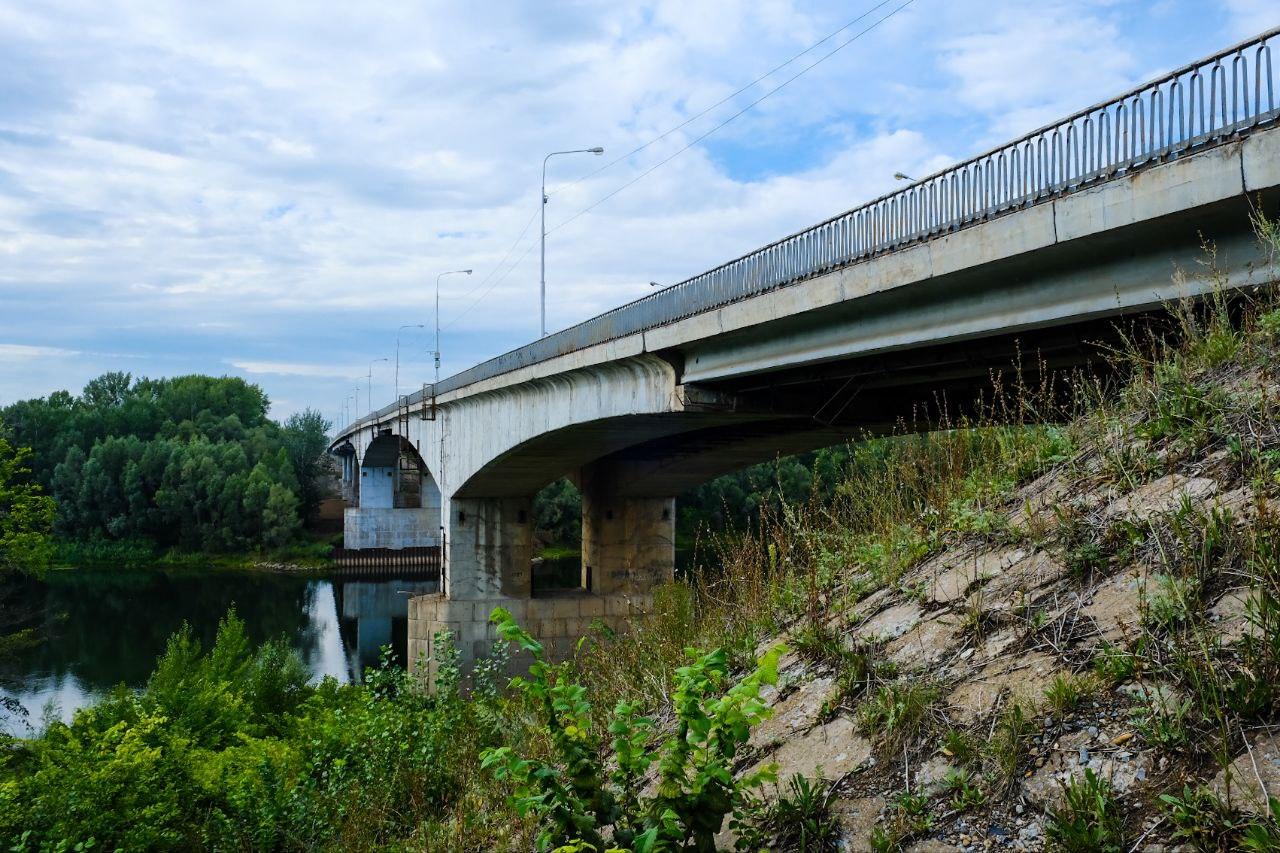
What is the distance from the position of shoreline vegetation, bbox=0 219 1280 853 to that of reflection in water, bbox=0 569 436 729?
17.2 metres

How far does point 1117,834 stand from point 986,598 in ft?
6.15

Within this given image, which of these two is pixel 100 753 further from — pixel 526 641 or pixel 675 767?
pixel 675 767

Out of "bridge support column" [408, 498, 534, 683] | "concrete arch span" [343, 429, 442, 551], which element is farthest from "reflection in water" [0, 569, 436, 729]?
"concrete arch span" [343, 429, 442, 551]

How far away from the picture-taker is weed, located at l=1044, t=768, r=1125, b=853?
10.2 ft

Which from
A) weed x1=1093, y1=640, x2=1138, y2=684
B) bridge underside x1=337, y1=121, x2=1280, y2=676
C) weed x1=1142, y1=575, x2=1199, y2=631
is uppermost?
bridge underside x1=337, y1=121, x2=1280, y2=676

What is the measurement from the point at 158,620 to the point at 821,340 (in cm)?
3643

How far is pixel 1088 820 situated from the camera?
3.24m

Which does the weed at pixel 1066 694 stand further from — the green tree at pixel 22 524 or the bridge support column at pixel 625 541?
the bridge support column at pixel 625 541

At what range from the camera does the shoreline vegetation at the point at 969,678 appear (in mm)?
3391

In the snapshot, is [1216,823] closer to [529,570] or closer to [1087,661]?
[1087,661]

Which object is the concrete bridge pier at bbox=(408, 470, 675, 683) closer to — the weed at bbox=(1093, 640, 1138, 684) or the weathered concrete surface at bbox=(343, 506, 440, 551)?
the weed at bbox=(1093, 640, 1138, 684)

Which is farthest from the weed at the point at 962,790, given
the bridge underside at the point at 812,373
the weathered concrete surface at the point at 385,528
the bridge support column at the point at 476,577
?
the weathered concrete surface at the point at 385,528

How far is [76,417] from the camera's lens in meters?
78.6

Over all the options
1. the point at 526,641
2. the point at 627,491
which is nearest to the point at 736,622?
the point at 526,641
